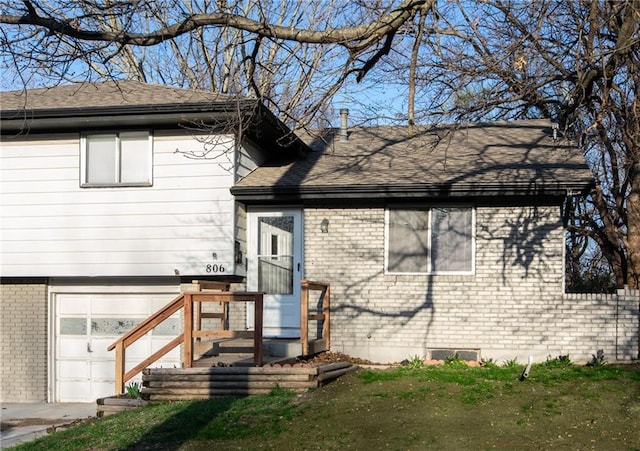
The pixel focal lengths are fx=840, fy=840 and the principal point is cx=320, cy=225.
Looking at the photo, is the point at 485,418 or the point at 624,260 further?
the point at 624,260

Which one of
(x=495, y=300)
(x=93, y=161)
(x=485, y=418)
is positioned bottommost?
(x=485, y=418)

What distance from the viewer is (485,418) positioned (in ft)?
32.0

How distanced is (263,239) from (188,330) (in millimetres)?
3800

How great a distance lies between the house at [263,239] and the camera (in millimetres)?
14023

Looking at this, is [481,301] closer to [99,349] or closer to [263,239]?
[263,239]

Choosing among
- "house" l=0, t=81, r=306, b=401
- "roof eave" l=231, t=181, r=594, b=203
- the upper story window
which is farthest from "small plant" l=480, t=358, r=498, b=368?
the upper story window

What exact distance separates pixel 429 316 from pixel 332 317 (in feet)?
5.50

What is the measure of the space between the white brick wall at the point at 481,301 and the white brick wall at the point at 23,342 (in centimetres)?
531

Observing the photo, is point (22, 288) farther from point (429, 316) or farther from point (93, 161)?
point (429, 316)

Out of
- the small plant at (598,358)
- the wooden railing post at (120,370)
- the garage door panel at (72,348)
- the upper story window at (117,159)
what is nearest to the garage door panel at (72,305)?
the garage door panel at (72,348)

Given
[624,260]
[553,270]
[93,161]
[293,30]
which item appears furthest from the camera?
[624,260]

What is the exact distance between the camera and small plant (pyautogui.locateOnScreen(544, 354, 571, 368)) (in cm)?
1337

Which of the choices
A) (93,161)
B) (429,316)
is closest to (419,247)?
(429,316)

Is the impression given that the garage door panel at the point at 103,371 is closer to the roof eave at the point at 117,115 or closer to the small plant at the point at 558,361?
the roof eave at the point at 117,115
